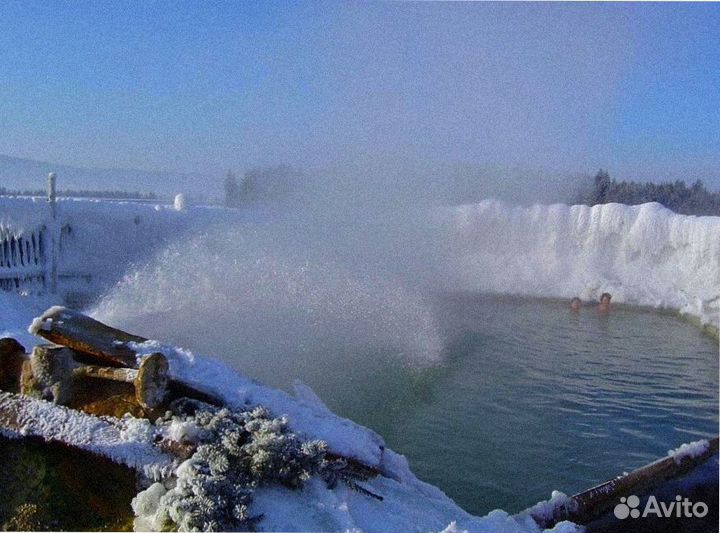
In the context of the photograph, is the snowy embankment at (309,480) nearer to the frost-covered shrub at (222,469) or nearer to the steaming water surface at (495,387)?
the frost-covered shrub at (222,469)

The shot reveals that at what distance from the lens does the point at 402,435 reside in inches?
213

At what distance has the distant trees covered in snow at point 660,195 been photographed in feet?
41.4

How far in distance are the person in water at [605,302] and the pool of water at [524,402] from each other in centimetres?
320

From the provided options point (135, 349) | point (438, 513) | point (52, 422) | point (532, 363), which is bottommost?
point (532, 363)

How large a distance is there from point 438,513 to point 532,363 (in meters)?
5.43

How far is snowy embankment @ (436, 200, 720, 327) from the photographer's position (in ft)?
45.7

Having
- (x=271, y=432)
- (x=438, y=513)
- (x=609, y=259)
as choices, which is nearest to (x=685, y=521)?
(x=438, y=513)

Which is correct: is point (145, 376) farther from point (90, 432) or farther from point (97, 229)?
point (97, 229)

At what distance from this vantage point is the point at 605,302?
13.6m

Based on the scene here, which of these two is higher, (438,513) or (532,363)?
(438,513)

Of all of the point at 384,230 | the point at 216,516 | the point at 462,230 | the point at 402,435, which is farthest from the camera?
the point at 462,230

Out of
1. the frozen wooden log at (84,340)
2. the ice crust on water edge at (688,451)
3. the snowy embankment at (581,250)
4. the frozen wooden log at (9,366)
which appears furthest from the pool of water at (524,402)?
the snowy embankment at (581,250)

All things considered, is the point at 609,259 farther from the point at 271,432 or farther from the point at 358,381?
the point at 271,432

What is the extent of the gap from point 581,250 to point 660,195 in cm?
254
